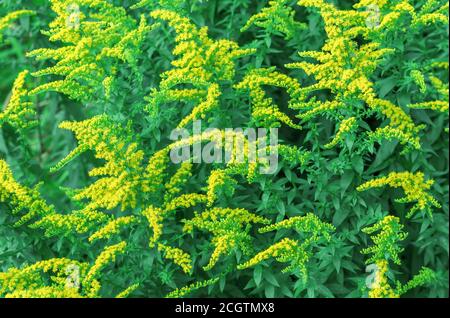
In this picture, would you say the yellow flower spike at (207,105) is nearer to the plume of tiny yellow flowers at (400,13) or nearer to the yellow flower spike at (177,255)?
the yellow flower spike at (177,255)

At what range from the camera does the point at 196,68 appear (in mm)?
3768

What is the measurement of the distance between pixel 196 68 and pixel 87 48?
629mm

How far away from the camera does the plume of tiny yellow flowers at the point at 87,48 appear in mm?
3822

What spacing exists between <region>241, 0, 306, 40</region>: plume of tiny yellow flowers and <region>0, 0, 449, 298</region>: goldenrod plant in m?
0.01

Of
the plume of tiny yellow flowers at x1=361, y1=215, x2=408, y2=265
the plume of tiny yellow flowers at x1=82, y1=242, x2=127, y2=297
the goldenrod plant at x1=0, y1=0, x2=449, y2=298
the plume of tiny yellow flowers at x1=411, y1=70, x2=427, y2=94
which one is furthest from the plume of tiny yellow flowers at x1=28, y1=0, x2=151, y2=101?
the plume of tiny yellow flowers at x1=361, y1=215, x2=408, y2=265

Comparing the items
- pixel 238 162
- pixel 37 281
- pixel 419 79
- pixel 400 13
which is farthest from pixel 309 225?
pixel 37 281

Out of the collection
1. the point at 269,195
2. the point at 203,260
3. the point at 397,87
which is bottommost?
the point at 203,260

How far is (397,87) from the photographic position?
4.29 m

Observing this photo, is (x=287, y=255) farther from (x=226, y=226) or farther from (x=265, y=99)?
(x=265, y=99)

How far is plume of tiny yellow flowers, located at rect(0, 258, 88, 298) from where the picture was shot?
3.53m

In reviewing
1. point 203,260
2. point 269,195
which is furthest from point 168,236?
point 269,195

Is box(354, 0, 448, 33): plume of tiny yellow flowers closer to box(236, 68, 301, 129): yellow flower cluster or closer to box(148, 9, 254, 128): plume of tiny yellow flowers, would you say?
box(236, 68, 301, 129): yellow flower cluster
